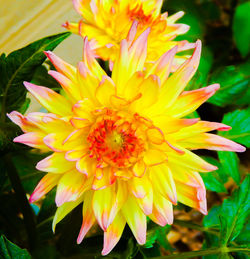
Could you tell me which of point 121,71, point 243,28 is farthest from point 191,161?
point 243,28

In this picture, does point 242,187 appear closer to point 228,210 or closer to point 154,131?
point 228,210

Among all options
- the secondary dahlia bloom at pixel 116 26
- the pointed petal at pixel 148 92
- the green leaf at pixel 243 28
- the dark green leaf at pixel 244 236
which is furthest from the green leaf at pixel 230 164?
the green leaf at pixel 243 28

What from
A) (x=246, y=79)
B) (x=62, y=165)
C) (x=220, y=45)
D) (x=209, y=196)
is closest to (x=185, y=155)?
(x=62, y=165)

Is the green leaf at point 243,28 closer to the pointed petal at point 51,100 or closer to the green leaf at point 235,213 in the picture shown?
the green leaf at point 235,213

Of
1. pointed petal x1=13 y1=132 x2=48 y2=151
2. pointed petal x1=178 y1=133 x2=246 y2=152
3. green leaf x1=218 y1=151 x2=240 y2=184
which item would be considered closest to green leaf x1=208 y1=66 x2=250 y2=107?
green leaf x1=218 y1=151 x2=240 y2=184

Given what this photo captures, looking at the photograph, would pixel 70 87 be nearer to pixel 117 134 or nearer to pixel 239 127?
pixel 117 134

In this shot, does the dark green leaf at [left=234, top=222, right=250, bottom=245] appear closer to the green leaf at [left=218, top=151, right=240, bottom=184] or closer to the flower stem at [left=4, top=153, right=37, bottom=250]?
the green leaf at [left=218, top=151, right=240, bottom=184]
